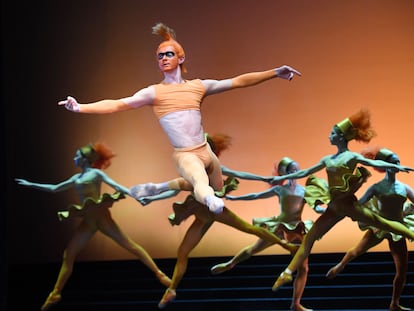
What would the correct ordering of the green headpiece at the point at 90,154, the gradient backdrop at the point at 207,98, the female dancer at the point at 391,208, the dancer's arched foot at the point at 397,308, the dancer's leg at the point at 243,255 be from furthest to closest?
the gradient backdrop at the point at 207,98 → the green headpiece at the point at 90,154 → the dancer's leg at the point at 243,255 → the dancer's arched foot at the point at 397,308 → the female dancer at the point at 391,208

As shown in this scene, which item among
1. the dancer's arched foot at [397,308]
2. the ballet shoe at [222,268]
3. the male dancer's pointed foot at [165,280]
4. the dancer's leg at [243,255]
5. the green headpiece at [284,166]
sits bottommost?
the male dancer's pointed foot at [165,280]

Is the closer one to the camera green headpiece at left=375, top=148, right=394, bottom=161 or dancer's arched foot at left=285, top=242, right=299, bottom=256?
green headpiece at left=375, top=148, right=394, bottom=161

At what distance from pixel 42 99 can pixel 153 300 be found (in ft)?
9.25

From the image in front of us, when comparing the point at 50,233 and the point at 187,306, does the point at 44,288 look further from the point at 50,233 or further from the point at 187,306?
the point at 187,306

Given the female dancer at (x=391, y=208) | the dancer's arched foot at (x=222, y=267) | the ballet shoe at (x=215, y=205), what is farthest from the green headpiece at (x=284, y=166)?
the ballet shoe at (x=215, y=205)

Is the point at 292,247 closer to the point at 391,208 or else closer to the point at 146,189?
the point at 391,208

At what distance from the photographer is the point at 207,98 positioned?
7.52 meters

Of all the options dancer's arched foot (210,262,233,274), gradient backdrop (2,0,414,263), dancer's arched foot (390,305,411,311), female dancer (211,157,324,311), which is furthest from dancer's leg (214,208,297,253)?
gradient backdrop (2,0,414,263)

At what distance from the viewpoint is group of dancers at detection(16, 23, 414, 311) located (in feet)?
13.7

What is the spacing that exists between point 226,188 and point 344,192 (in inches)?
33.1

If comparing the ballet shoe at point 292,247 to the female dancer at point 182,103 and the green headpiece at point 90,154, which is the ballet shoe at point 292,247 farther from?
the green headpiece at point 90,154

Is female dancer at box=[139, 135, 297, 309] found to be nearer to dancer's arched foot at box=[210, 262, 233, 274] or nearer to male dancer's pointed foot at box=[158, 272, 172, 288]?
male dancer's pointed foot at box=[158, 272, 172, 288]

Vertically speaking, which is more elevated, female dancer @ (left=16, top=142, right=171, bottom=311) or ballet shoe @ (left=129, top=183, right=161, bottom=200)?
ballet shoe @ (left=129, top=183, right=161, bottom=200)

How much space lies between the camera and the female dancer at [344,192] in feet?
16.3
